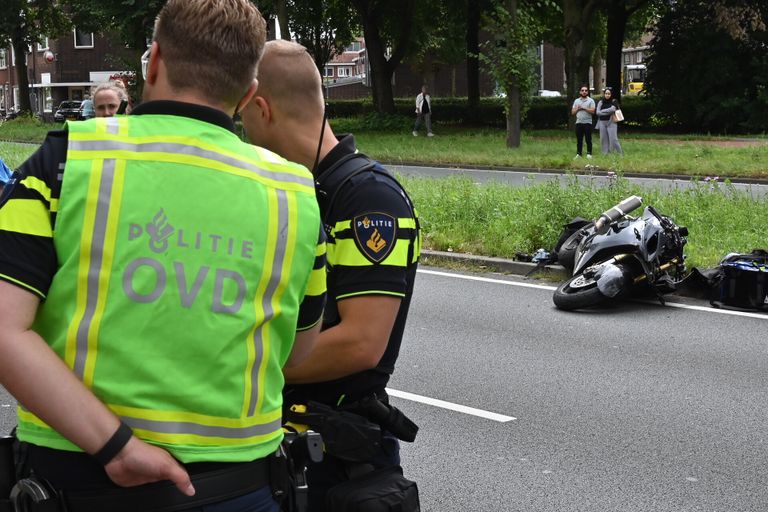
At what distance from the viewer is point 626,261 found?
1012cm

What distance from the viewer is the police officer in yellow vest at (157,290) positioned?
2.02 meters

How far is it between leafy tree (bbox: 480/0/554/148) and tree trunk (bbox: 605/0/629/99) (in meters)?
15.4

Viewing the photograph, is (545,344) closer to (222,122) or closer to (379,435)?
(379,435)

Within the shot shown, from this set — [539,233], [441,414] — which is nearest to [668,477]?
[441,414]

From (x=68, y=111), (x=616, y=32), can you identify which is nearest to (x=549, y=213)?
(x=616, y=32)

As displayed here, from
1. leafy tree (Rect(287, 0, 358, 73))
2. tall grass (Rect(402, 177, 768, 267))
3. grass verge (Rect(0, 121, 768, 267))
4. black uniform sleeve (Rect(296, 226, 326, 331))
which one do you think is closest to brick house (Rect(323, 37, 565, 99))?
leafy tree (Rect(287, 0, 358, 73))

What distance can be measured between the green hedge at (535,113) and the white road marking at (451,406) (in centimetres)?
3047

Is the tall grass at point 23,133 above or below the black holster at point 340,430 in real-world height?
below

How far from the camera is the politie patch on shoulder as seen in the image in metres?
2.83

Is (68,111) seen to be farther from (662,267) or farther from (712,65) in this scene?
(662,267)

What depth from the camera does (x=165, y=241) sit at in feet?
6.85

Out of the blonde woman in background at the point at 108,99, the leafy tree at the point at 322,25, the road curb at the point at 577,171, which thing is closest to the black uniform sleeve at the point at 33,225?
the blonde woman in background at the point at 108,99

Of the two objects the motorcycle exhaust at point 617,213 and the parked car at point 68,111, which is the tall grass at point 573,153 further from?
the parked car at point 68,111

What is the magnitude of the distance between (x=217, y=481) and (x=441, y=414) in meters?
4.76
